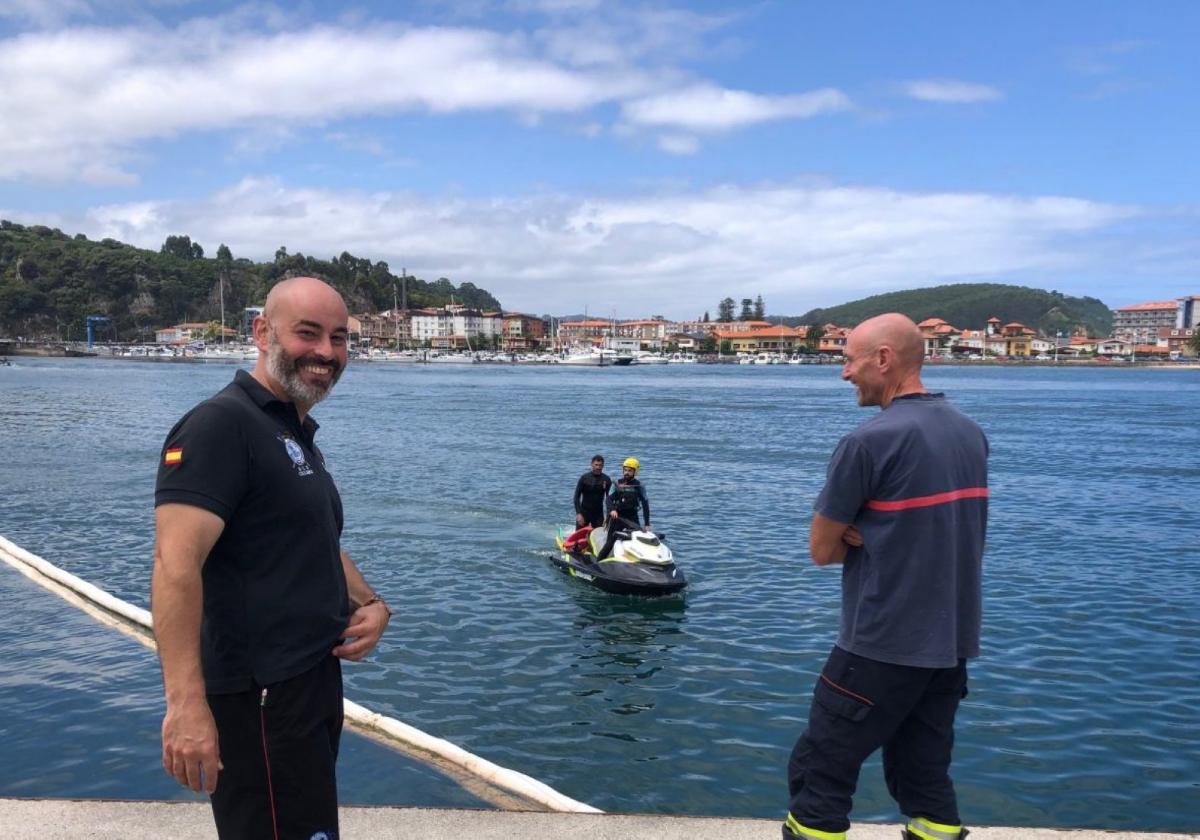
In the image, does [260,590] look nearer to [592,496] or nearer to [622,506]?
[622,506]

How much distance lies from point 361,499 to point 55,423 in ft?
94.4

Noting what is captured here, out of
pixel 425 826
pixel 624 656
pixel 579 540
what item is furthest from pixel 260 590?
pixel 579 540

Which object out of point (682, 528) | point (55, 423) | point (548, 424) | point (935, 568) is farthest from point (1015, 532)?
point (55, 423)

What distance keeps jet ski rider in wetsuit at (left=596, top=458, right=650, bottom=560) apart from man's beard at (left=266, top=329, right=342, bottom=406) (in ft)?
35.8

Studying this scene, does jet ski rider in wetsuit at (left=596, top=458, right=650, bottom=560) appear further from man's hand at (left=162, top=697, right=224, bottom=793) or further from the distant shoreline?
the distant shoreline

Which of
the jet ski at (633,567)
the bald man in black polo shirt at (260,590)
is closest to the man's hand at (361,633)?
the bald man in black polo shirt at (260,590)

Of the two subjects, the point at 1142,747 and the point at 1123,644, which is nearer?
the point at 1142,747

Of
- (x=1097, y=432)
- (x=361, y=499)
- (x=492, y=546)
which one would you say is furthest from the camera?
(x=1097, y=432)

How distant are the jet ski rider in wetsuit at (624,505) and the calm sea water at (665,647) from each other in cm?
96

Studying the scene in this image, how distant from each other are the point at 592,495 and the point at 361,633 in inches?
476

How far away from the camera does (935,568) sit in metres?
3.32

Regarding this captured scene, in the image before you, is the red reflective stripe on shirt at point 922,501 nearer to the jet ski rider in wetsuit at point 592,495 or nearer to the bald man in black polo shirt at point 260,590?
the bald man in black polo shirt at point 260,590

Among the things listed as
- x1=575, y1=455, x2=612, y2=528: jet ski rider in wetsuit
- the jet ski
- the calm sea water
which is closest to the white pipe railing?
the calm sea water

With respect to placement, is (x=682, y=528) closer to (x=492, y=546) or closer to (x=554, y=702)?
(x=492, y=546)
